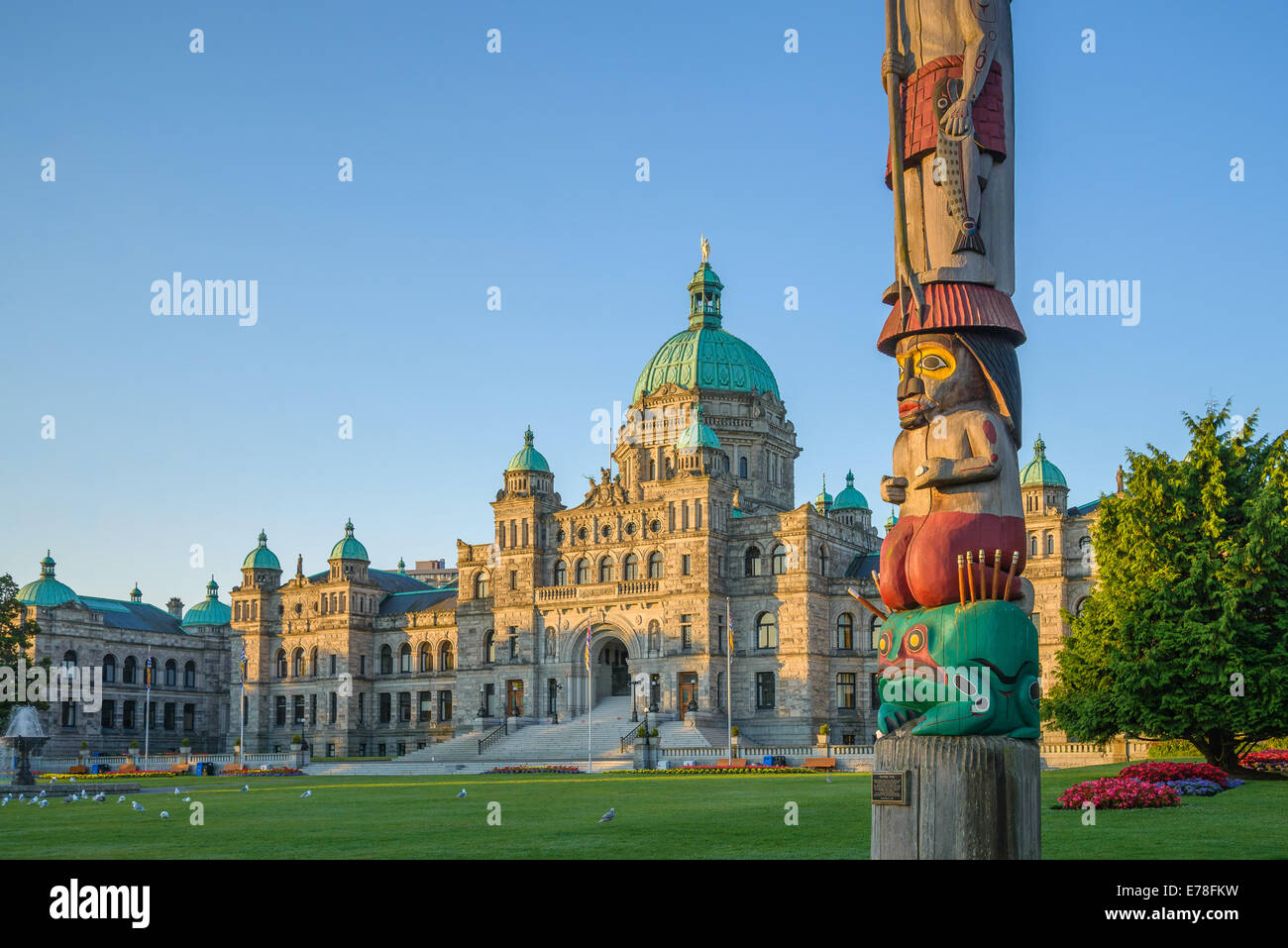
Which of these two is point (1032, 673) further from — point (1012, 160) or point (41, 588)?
point (41, 588)

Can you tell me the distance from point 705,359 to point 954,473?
79.0m

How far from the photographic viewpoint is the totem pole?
13.6m

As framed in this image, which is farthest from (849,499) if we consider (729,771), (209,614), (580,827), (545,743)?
(580,827)

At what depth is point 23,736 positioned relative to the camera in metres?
48.3

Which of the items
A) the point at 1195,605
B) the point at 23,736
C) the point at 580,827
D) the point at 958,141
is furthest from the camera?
the point at 23,736

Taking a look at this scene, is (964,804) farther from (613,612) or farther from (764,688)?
(613,612)

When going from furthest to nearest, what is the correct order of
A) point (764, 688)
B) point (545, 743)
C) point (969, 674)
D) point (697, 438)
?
point (697, 438) < point (764, 688) < point (545, 743) < point (969, 674)

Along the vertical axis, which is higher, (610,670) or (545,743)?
(610,670)

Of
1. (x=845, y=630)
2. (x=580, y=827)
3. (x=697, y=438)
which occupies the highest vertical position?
(x=697, y=438)

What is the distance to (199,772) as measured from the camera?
72.1m

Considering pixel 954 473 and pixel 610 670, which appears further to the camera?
pixel 610 670

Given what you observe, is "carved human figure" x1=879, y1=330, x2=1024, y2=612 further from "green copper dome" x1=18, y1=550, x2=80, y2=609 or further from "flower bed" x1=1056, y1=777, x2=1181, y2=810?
"green copper dome" x1=18, y1=550, x2=80, y2=609
